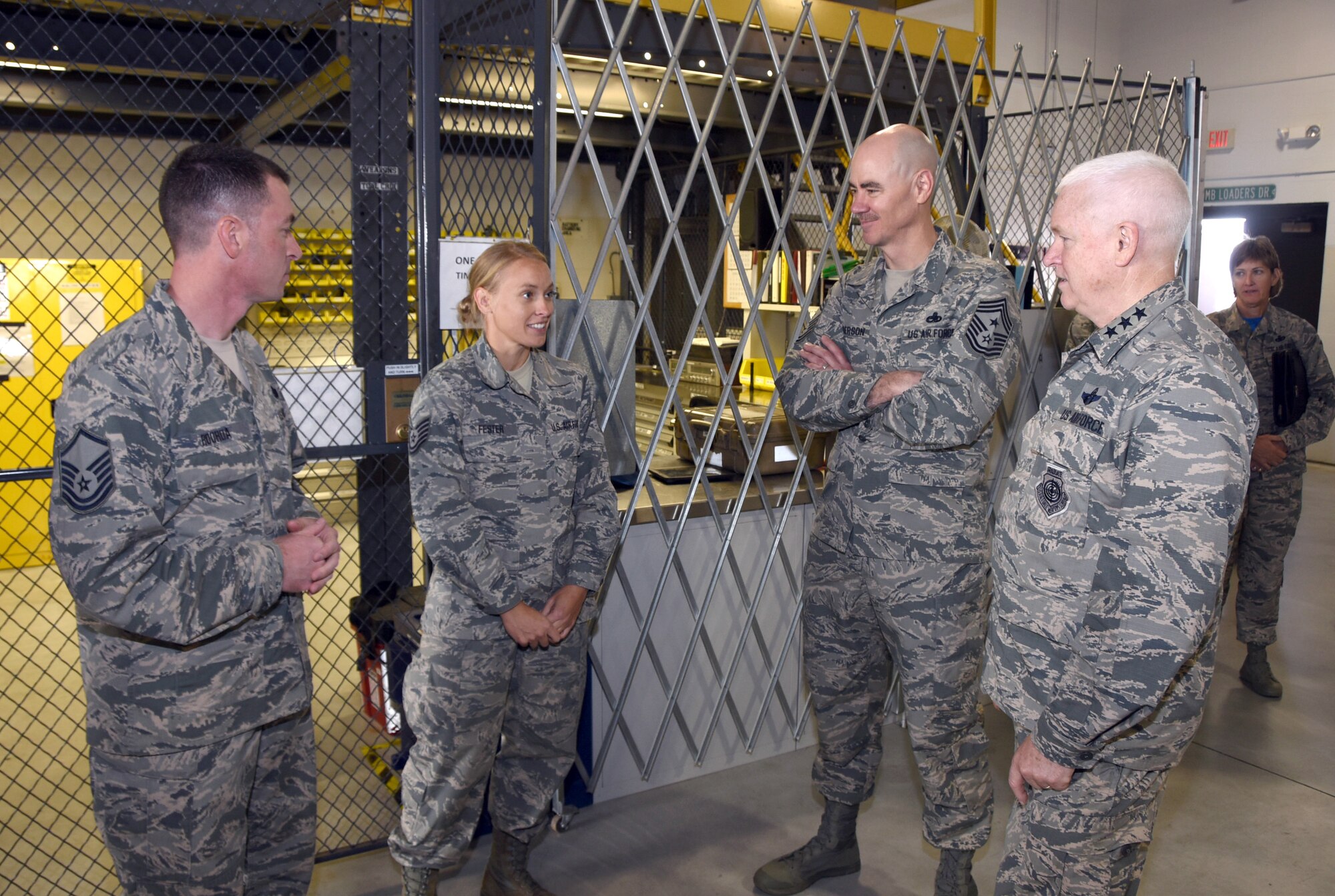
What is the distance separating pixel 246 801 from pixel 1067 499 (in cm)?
137

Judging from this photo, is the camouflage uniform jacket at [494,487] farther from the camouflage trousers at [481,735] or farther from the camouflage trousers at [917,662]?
the camouflage trousers at [917,662]

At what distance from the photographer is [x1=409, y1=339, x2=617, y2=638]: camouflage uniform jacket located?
197cm

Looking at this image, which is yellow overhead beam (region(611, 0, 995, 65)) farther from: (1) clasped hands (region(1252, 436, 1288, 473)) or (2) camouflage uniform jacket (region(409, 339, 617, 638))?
(1) clasped hands (region(1252, 436, 1288, 473))

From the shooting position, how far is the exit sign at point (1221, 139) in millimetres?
8508

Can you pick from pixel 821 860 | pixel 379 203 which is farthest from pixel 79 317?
pixel 821 860

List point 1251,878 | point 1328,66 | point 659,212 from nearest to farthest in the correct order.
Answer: point 1251,878 → point 659,212 → point 1328,66

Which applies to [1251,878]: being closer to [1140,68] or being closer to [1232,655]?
[1232,655]

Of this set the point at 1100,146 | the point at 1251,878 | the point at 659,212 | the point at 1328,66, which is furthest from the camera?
the point at 1328,66

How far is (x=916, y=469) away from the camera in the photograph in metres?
2.13

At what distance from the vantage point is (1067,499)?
1425 mm

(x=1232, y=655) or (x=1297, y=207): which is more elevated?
(x=1297, y=207)

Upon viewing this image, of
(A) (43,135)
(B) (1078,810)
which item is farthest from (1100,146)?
(A) (43,135)

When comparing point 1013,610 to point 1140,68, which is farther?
point 1140,68

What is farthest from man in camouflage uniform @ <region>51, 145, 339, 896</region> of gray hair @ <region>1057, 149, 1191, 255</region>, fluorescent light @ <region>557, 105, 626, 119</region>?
fluorescent light @ <region>557, 105, 626, 119</region>
